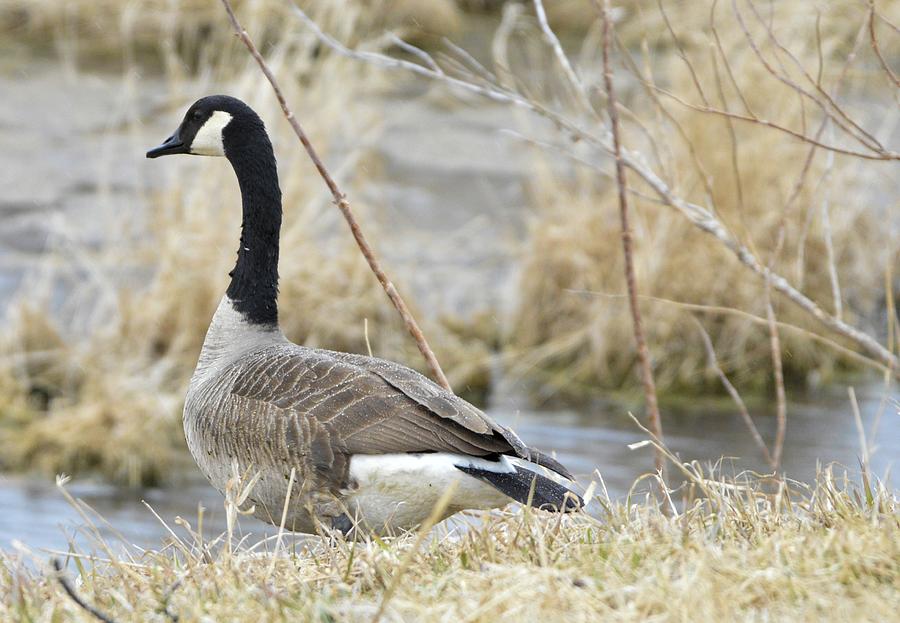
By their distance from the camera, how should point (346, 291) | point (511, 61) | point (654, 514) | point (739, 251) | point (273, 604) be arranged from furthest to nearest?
1. point (511, 61)
2. point (346, 291)
3. point (739, 251)
4. point (654, 514)
5. point (273, 604)

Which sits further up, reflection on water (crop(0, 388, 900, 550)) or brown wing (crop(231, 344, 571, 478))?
brown wing (crop(231, 344, 571, 478))

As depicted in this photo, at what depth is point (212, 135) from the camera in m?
5.09

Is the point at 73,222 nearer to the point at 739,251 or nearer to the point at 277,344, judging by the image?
the point at 277,344

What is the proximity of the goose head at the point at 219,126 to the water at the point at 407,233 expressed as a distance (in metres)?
1.50

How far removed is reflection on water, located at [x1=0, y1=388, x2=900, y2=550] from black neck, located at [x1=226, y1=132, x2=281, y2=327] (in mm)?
2943

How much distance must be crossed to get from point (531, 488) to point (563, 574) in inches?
24.8

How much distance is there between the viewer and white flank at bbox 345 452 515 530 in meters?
3.94

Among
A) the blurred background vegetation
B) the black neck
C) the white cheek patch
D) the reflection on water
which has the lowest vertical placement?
the reflection on water

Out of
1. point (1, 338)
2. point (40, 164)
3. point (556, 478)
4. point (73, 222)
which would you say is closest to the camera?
point (556, 478)

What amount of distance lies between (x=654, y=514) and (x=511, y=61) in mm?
16869

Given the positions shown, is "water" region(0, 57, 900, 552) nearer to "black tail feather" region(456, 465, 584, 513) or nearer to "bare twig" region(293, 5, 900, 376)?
"black tail feather" region(456, 465, 584, 513)

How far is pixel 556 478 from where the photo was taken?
12.9 feet

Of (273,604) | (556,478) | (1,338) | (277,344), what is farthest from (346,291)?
(273,604)

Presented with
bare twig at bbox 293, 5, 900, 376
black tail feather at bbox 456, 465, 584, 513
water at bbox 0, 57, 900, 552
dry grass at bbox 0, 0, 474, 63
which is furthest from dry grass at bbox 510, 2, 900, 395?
dry grass at bbox 0, 0, 474, 63
